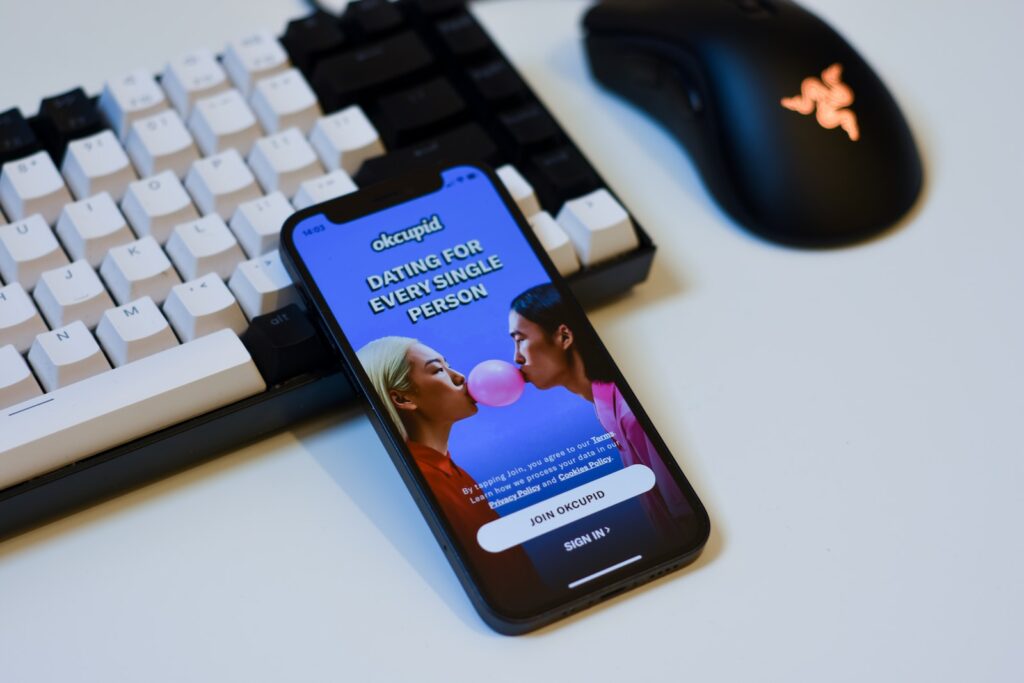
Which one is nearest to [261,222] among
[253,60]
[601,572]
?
[253,60]

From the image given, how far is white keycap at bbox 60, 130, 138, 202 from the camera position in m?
0.53

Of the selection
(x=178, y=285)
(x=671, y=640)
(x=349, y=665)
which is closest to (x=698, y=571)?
(x=671, y=640)

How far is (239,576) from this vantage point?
0.45 metres

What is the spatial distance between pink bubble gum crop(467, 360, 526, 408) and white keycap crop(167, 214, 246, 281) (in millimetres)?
132

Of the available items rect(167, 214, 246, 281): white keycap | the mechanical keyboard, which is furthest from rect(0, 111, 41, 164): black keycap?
rect(167, 214, 246, 281): white keycap

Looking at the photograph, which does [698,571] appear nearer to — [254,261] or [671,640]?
[671,640]

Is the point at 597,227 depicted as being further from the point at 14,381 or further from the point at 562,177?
the point at 14,381

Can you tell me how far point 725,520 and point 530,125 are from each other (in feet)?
0.78

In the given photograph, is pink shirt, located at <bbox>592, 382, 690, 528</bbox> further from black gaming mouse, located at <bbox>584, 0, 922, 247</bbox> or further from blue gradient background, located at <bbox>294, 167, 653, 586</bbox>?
black gaming mouse, located at <bbox>584, 0, 922, 247</bbox>

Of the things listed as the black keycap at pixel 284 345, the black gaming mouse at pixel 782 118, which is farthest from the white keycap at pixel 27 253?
the black gaming mouse at pixel 782 118

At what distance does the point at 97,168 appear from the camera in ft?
1.76

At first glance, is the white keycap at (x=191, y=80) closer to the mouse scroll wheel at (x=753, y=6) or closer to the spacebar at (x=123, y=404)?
the spacebar at (x=123, y=404)

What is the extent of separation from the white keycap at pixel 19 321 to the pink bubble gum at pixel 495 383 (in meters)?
0.19

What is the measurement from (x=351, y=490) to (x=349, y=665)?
0.09 m
